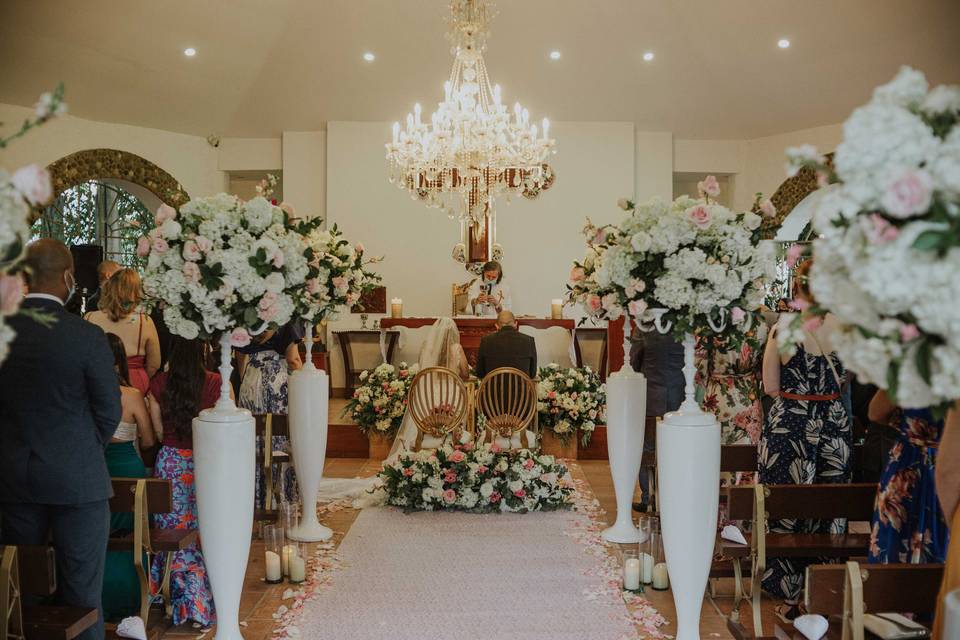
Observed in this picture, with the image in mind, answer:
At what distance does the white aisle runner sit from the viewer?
426cm

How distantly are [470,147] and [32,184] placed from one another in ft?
23.8

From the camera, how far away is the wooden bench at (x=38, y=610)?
2.67 meters

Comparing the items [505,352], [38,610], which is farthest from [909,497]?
[505,352]

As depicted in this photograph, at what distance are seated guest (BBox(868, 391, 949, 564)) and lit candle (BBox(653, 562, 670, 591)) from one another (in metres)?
1.44

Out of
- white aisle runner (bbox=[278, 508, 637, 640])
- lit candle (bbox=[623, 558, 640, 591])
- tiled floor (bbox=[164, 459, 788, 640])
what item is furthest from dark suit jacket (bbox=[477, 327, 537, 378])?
lit candle (bbox=[623, 558, 640, 591])

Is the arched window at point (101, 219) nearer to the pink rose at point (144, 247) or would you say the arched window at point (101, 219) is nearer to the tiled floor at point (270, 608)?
the tiled floor at point (270, 608)

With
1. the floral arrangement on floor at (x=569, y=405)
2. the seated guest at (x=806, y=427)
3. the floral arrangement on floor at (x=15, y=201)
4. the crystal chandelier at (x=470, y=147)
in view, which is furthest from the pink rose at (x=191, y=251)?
the floral arrangement on floor at (x=569, y=405)

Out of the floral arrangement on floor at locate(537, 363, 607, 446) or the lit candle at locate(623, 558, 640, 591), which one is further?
the floral arrangement on floor at locate(537, 363, 607, 446)

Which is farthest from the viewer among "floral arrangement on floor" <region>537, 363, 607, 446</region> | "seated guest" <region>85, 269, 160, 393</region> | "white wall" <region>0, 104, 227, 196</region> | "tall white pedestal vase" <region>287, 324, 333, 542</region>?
"white wall" <region>0, 104, 227, 196</region>

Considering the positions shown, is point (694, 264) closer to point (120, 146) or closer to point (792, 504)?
point (792, 504)

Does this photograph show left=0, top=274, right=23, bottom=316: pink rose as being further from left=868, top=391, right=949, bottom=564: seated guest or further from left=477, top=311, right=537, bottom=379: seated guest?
left=477, top=311, right=537, bottom=379: seated guest

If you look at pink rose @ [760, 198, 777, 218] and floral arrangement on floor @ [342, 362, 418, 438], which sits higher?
pink rose @ [760, 198, 777, 218]

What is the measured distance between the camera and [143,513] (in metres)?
3.78

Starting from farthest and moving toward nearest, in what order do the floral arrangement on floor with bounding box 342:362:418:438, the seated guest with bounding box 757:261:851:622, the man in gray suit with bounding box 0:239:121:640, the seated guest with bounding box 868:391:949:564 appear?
the floral arrangement on floor with bounding box 342:362:418:438 → the seated guest with bounding box 757:261:851:622 → the seated guest with bounding box 868:391:949:564 → the man in gray suit with bounding box 0:239:121:640
